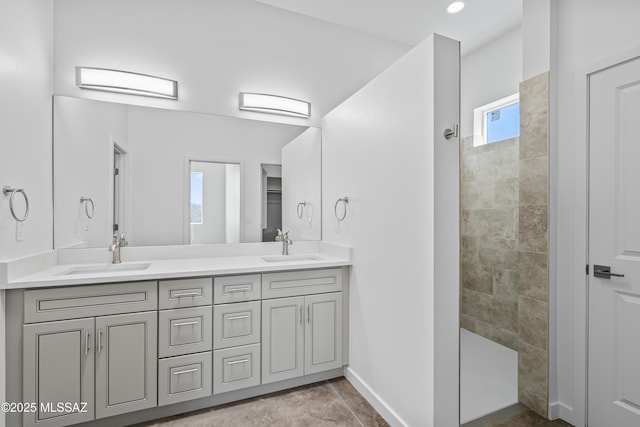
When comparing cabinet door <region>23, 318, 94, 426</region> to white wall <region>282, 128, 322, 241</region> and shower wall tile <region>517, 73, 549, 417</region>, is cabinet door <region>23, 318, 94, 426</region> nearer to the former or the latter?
white wall <region>282, 128, 322, 241</region>

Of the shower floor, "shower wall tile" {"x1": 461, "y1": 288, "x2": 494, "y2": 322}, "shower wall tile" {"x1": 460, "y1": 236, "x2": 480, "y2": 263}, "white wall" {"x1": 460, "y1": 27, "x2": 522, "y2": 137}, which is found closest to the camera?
the shower floor

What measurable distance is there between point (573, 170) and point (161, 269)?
103 inches

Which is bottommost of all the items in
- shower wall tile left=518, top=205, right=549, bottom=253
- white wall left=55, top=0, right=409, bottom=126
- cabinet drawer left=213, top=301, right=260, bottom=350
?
cabinet drawer left=213, top=301, right=260, bottom=350

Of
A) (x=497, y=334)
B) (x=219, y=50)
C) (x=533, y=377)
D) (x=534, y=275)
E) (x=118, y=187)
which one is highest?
(x=219, y=50)

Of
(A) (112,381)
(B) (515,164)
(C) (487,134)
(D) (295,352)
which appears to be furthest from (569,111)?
(A) (112,381)

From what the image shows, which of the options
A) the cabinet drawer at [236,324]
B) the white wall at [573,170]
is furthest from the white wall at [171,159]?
the white wall at [573,170]

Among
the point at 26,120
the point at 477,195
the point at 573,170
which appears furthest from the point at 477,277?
the point at 26,120

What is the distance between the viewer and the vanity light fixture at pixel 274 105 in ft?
8.85

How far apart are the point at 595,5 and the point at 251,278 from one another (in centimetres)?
265

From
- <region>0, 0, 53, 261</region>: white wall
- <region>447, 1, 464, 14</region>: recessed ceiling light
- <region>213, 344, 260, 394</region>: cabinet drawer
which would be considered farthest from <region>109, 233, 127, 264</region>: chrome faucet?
<region>447, 1, 464, 14</region>: recessed ceiling light

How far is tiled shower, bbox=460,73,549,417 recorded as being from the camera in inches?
79.0

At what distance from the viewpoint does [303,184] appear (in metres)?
2.86

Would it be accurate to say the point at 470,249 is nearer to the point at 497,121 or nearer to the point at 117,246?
the point at 497,121

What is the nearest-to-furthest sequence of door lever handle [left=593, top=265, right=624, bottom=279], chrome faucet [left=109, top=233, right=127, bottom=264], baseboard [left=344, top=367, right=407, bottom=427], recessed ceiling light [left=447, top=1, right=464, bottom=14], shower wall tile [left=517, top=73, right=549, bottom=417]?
door lever handle [left=593, top=265, right=624, bottom=279] → baseboard [left=344, top=367, right=407, bottom=427] → shower wall tile [left=517, top=73, right=549, bottom=417] → chrome faucet [left=109, top=233, right=127, bottom=264] → recessed ceiling light [left=447, top=1, right=464, bottom=14]
